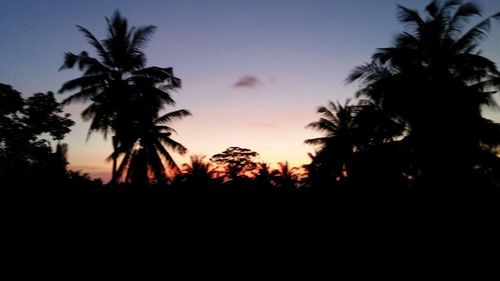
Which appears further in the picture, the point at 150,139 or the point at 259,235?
the point at 150,139

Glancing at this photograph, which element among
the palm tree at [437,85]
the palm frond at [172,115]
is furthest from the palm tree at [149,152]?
the palm tree at [437,85]

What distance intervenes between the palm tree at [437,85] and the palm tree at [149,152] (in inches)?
422

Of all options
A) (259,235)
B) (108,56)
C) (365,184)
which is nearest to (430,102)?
(365,184)

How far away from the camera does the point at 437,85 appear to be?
1315 cm

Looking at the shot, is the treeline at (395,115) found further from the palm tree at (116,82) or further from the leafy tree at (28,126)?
the leafy tree at (28,126)

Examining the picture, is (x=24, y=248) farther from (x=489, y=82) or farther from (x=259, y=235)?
(x=489, y=82)

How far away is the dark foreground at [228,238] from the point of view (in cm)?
981

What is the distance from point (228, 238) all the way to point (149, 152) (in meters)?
9.59

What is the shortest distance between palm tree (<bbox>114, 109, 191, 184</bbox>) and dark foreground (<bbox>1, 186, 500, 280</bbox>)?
6.36m

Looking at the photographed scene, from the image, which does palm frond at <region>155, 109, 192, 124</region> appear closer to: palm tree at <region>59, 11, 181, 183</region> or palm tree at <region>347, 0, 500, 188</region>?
palm tree at <region>59, 11, 181, 183</region>

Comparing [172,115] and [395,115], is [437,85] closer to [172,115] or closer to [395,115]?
[395,115]

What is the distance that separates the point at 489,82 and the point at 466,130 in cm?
216

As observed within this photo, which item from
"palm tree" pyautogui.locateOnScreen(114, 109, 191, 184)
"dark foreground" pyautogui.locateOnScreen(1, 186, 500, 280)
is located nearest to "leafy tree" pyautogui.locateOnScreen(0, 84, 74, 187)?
"palm tree" pyautogui.locateOnScreen(114, 109, 191, 184)

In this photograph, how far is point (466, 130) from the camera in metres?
12.8
